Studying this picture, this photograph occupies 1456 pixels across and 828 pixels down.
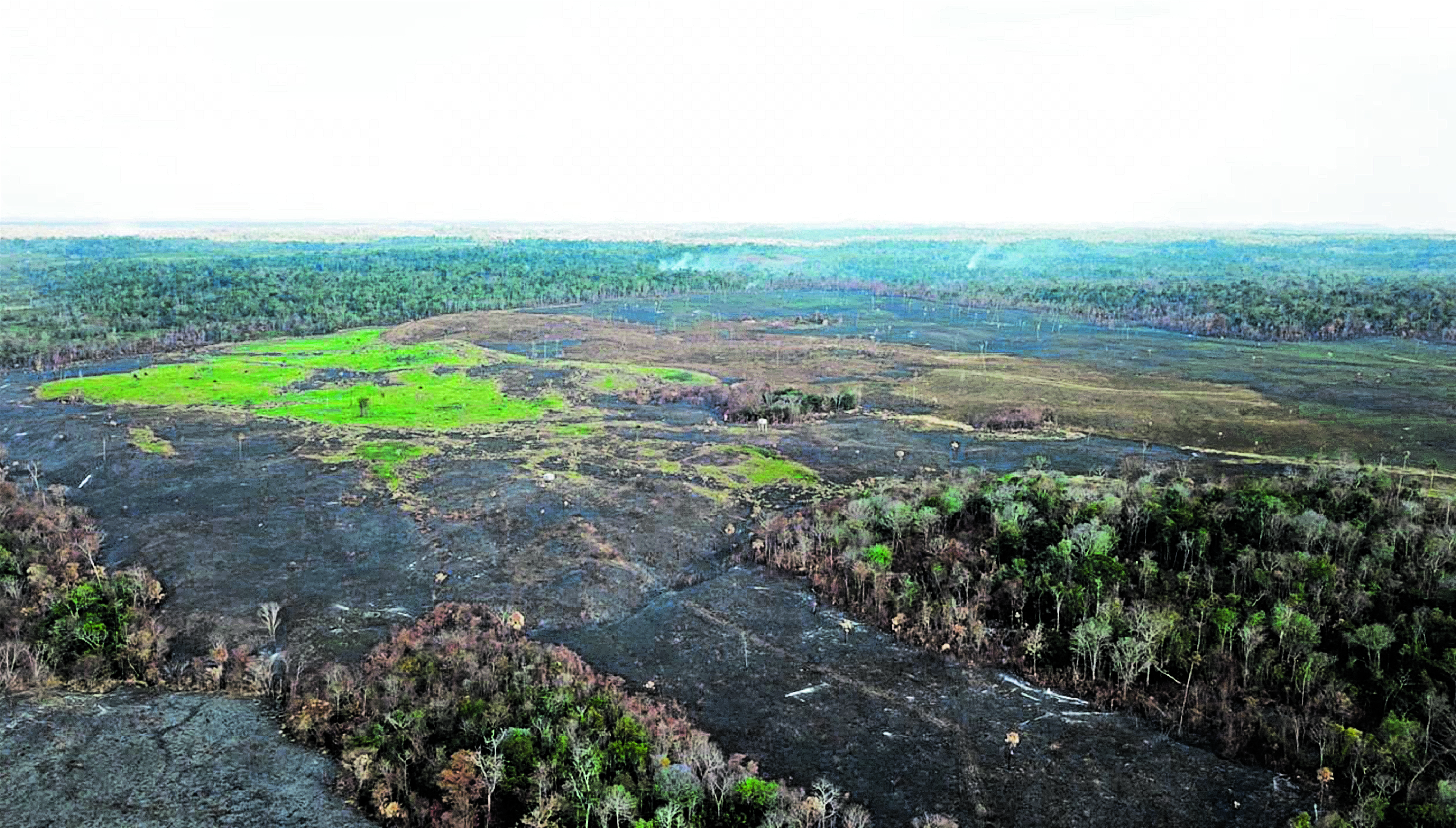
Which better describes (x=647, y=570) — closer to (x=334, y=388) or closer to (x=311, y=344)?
(x=334, y=388)

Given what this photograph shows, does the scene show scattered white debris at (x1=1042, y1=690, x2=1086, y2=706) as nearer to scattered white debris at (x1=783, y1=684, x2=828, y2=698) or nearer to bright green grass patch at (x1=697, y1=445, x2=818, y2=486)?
scattered white debris at (x1=783, y1=684, x2=828, y2=698)

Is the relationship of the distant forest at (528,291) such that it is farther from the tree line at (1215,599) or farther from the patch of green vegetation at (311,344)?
the tree line at (1215,599)

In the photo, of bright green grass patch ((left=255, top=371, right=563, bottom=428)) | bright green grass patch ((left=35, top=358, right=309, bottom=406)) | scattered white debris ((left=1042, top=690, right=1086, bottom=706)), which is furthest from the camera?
bright green grass patch ((left=35, top=358, right=309, bottom=406))

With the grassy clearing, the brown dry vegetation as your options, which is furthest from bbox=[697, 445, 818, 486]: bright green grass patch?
the grassy clearing

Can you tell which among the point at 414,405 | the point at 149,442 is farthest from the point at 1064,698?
the point at 149,442

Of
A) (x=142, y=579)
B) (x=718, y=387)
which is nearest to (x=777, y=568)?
(x=142, y=579)

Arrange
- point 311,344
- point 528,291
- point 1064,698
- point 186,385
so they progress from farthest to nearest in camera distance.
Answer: point 528,291, point 311,344, point 186,385, point 1064,698
